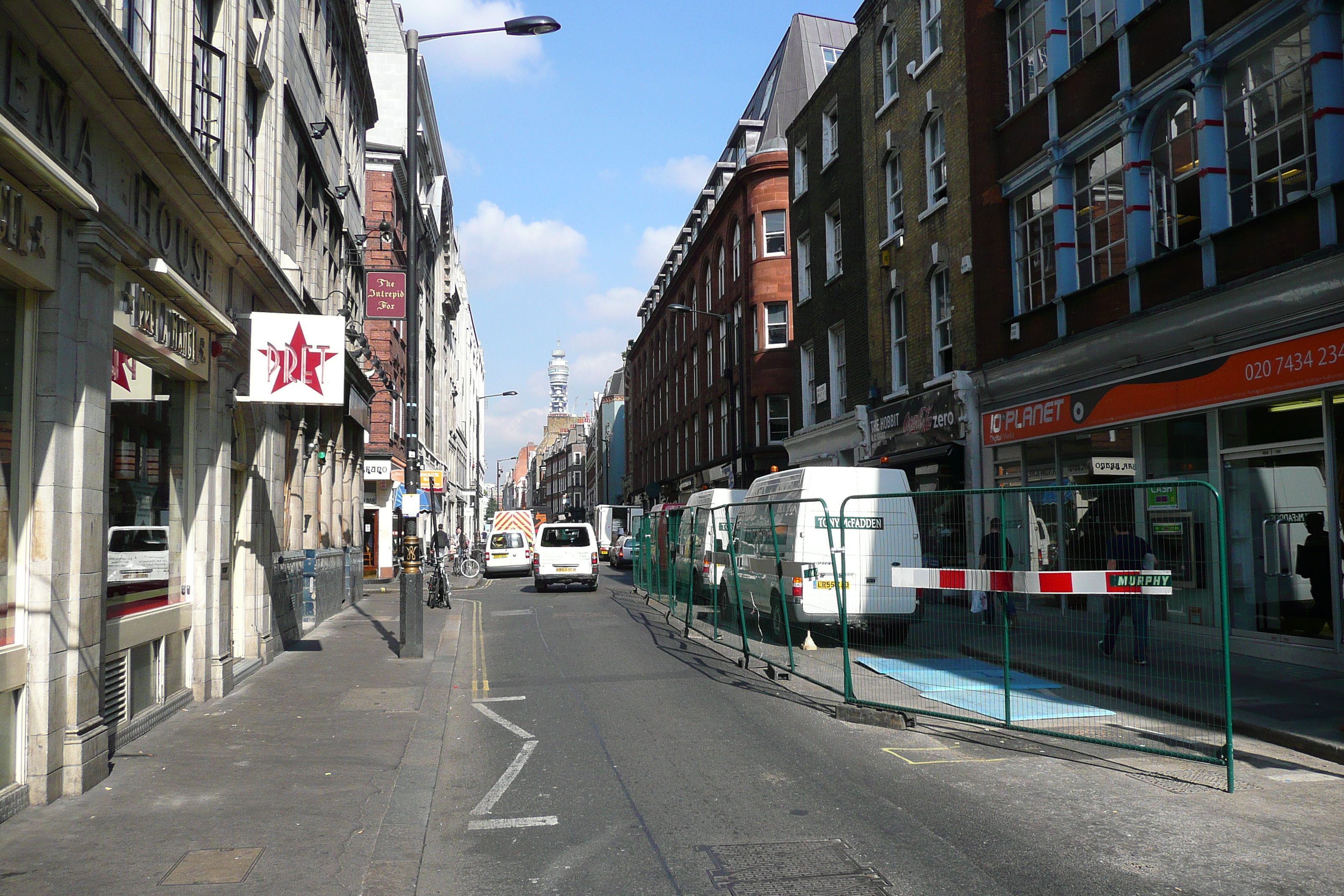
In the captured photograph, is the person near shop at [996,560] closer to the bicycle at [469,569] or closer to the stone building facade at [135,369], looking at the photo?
the stone building facade at [135,369]

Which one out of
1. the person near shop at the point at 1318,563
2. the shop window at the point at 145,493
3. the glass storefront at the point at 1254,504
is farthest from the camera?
the person near shop at the point at 1318,563

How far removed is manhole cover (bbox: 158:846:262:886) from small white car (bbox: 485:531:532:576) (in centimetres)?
3133

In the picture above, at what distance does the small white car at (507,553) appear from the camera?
36531 millimetres

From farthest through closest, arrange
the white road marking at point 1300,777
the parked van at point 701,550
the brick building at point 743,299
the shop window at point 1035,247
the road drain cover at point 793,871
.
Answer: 1. the brick building at point 743,299
2. the shop window at point 1035,247
3. the parked van at point 701,550
4. the white road marking at point 1300,777
5. the road drain cover at point 793,871

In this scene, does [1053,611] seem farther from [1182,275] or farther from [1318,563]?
[1182,275]

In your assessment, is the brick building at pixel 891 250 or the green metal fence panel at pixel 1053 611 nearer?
the green metal fence panel at pixel 1053 611

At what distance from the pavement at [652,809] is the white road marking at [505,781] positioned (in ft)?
0.08

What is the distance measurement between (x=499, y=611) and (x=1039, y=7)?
51.9 feet

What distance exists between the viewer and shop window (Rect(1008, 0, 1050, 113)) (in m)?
17.6

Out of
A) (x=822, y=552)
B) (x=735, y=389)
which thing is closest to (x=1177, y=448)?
(x=822, y=552)

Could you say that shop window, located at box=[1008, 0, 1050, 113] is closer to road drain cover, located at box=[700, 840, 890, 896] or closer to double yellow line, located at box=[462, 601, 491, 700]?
double yellow line, located at box=[462, 601, 491, 700]

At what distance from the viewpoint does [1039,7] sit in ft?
58.1

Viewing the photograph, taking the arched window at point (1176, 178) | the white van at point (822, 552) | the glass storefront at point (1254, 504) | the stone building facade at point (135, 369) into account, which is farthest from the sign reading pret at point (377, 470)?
the arched window at point (1176, 178)

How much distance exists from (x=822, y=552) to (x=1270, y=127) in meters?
7.66
